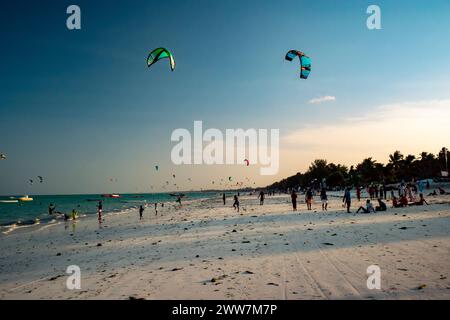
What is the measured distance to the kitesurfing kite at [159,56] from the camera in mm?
16047

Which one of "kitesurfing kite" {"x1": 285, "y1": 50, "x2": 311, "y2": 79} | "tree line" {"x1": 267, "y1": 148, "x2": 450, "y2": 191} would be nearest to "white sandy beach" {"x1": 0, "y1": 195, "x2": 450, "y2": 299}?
"kitesurfing kite" {"x1": 285, "y1": 50, "x2": 311, "y2": 79}

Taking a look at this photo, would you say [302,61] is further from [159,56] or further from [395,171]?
[395,171]

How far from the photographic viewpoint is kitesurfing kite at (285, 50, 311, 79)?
1677cm

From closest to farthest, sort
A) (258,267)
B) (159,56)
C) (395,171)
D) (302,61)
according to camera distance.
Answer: (258,267) → (159,56) → (302,61) → (395,171)

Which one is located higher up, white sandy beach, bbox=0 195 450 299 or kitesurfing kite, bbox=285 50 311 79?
kitesurfing kite, bbox=285 50 311 79

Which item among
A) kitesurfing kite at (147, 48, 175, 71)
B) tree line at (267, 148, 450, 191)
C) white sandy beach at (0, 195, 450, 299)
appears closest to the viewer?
white sandy beach at (0, 195, 450, 299)

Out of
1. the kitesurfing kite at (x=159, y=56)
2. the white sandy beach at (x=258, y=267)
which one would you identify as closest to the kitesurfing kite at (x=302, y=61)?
the kitesurfing kite at (x=159, y=56)

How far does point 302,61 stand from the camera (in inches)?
691

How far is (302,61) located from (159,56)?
863 centimetres

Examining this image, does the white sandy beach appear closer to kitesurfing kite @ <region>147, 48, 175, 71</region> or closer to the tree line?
kitesurfing kite @ <region>147, 48, 175, 71</region>

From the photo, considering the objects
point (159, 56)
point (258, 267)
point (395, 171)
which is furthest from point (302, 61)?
point (395, 171)

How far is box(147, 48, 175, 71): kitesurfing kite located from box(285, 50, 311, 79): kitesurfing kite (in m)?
7.21

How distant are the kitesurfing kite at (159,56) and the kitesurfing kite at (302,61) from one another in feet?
23.6
